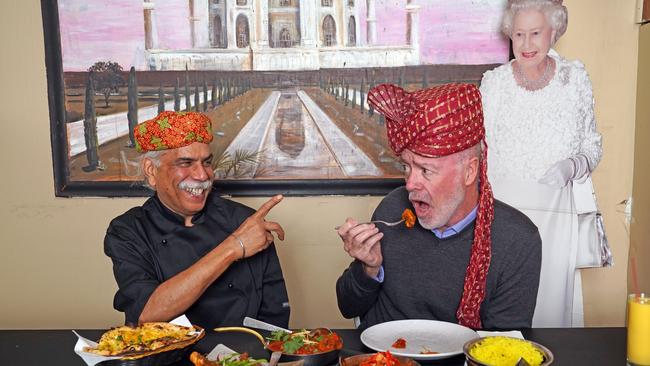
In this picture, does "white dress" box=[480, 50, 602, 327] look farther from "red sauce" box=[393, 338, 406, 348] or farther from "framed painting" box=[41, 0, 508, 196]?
"red sauce" box=[393, 338, 406, 348]

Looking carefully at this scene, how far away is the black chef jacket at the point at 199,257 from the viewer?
99.2 inches

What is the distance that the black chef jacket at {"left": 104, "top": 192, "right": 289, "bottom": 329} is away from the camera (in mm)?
2520

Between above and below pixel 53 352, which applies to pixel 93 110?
above

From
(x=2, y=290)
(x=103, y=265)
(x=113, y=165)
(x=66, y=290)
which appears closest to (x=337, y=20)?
(x=113, y=165)

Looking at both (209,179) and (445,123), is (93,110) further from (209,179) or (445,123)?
(445,123)

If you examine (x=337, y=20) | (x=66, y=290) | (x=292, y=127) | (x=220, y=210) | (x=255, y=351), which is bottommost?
(x=66, y=290)

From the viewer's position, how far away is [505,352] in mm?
1671

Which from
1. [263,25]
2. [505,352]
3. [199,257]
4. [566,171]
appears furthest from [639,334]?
[263,25]

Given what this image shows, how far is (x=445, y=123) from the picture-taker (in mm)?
2209

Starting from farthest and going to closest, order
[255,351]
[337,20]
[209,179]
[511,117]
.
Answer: [337,20] → [511,117] → [209,179] → [255,351]

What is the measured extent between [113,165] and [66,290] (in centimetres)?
81

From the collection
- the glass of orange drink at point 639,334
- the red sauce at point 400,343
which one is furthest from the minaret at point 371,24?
the glass of orange drink at point 639,334

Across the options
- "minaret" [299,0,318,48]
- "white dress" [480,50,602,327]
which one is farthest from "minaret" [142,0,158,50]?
"white dress" [480,50,602,327]

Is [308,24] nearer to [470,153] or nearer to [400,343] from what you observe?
[470,153]
